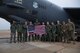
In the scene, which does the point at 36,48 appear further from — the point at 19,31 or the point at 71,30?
the point at 71,30

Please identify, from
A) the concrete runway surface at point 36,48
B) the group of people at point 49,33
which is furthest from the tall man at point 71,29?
the concrete runway surface at point 36,48

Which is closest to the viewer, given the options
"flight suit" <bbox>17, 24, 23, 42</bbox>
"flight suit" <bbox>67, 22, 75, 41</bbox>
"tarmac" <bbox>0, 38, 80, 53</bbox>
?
"tarmac" <bbox>0, 38, 80, 53</bbox>

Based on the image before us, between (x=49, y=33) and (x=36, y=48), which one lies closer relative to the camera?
(x=36, y=48)

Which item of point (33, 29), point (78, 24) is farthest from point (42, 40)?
point (78, 24)

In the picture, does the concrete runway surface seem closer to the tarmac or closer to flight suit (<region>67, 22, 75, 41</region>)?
the tarmac

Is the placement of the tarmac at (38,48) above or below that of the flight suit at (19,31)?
below

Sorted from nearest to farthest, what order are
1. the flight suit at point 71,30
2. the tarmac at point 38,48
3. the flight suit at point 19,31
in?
the tarmac at point 38,48, the flight suit at point 19,31, the flight suit at point 71,30

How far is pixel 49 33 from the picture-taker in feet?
40.2

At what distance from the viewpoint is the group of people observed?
38.6 feet

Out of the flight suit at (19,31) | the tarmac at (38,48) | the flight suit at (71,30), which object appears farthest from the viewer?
the flight suit at (71,30)

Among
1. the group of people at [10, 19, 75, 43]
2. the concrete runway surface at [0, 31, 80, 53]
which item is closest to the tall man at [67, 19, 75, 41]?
the group of people at [10, 19, 75, 43]

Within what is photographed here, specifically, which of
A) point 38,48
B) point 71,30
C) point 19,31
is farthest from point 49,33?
point 38,48

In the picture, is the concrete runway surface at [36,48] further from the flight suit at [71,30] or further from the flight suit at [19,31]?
the flight suit at [71,30]

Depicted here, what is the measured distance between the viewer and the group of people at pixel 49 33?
11757 mm
